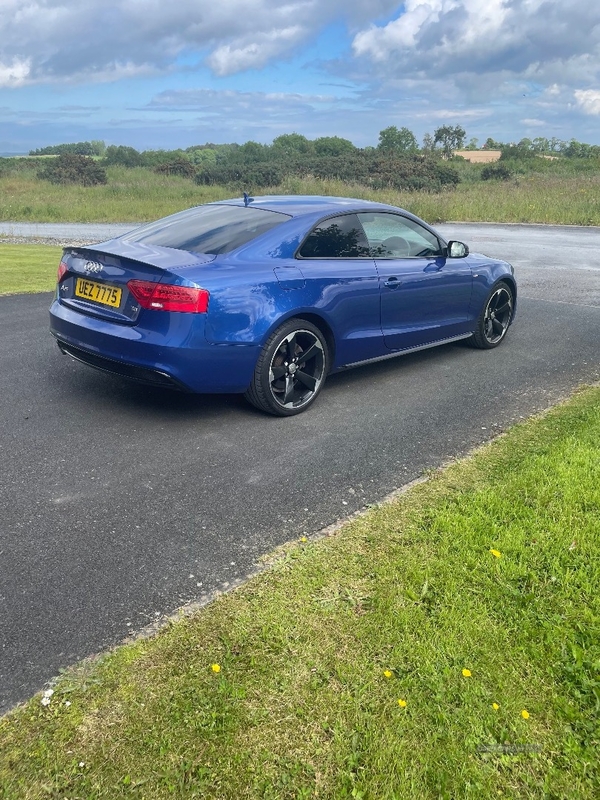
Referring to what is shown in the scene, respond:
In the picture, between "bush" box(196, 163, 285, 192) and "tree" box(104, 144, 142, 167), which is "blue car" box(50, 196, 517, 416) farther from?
"tree" box(104, 144, 142, 167)

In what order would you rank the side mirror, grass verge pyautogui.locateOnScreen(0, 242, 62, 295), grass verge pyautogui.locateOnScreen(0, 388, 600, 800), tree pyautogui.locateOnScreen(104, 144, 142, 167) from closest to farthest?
grass verge pyautogui.locateOnScreen(0, 388, 600, 800), the side mirror, grass verge pyautogui.locateOnScreen(0, 242, 62, 295), tree pyautogui.locateOnScreen(104, 144, 142, 167)

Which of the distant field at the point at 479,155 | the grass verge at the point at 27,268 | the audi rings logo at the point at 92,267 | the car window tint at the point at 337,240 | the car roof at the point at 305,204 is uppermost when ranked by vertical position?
the distant field at the point at 479,155

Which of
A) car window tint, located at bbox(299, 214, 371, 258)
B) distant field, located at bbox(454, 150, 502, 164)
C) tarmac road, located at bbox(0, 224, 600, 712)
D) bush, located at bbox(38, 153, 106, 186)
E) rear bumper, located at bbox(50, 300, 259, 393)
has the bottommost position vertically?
tarmac road, located at bbox(0, 224, 600, 712)

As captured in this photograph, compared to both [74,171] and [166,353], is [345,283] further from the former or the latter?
[74,171]

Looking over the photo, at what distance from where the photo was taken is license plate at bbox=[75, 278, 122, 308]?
4.59m

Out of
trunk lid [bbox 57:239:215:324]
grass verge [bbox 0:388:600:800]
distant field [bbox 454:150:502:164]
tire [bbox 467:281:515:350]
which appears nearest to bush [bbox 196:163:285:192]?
distant field [bbox 454:150:502:164]

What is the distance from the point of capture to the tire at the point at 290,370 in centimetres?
482

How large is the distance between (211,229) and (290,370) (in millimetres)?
1235

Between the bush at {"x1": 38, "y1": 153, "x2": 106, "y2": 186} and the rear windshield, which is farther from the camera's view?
the bush at {"x1": 38, "y1": 153, "x2": 106, "y2": 186}

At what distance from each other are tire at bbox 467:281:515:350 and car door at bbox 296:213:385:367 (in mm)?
1770

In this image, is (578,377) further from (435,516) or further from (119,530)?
(119,530)

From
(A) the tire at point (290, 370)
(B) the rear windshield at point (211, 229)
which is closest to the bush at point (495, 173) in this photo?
(B) the rear windshield at point (211, 229)

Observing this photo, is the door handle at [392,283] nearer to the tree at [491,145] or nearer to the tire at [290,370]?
the tire at [290,370]

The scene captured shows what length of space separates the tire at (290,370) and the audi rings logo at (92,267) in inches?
49.6
